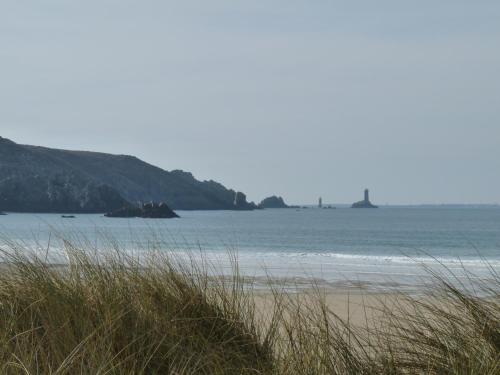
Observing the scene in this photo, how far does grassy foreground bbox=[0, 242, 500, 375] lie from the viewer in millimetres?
3656

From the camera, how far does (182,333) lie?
→ 13.8ft

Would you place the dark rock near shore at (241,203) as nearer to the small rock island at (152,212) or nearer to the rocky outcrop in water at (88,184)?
the rocky outcrop in water at (88,184)

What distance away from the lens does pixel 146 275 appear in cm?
485

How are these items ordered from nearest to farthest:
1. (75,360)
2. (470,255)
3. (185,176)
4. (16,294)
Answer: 1. (75,360)
2. (16,294)
3. (470,255)
4. (185,176)

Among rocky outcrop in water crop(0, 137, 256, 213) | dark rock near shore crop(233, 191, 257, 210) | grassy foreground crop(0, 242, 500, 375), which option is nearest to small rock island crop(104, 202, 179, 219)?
rocky outcrop in water crop(0, 137, 256, 213)

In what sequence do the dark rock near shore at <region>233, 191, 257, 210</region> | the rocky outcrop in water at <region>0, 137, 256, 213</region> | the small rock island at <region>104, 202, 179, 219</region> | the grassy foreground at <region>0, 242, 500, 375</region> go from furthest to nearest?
the dark rock near shore at <region>233, 191, 257, 210</region> < the rocky outcrop in water at <region>0, 137, 256, 213</region> < the small rock island at <region>104, 202, 179, 219</region> < the grassy foreground at <region>0, 242, 500, 375</region>

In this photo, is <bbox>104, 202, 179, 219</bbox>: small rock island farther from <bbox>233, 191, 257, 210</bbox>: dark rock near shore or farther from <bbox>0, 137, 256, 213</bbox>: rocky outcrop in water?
<bbox>233, 191, 257, 210</bbox>: dark rock near shore

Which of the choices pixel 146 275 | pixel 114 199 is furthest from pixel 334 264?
pixel 114 199

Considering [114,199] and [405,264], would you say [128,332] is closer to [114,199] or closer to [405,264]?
[405,264]

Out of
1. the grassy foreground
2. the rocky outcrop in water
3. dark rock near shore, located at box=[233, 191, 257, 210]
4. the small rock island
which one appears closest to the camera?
the grassy foreground

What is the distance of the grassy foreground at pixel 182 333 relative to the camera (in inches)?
144

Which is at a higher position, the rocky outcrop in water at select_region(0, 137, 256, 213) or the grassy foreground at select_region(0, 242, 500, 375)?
the rocky outcrop in water at select_region(0, 137, 256, 213)

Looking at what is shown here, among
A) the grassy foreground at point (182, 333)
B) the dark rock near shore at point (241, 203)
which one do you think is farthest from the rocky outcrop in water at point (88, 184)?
the grassy foreground at point (182, 333)

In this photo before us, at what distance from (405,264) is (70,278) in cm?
2188
